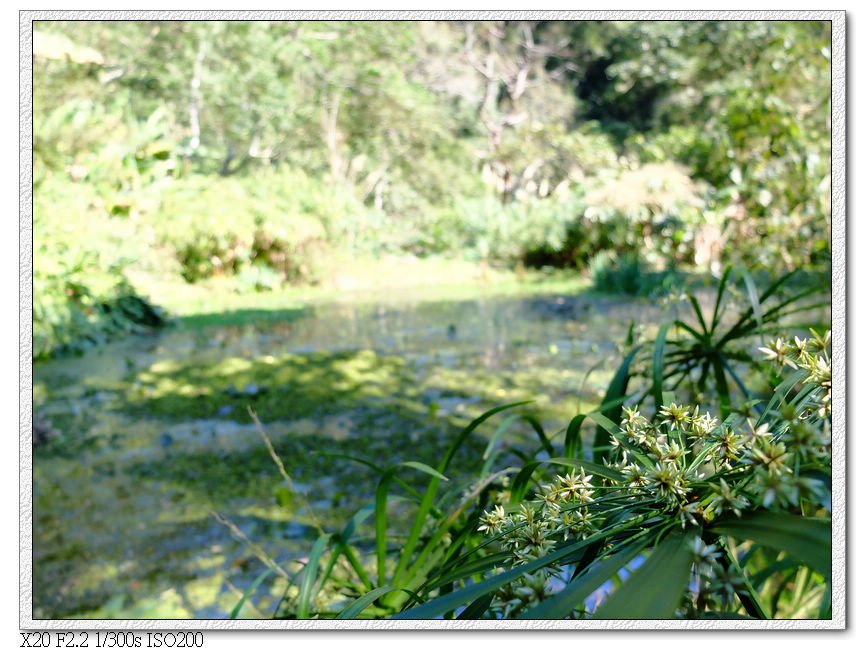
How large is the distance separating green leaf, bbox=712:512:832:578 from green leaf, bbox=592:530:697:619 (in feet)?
0.10

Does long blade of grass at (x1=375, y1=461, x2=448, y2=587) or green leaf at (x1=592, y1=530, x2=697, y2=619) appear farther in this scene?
long blade of grass at (x1=375, y1=461, x2=448, y2=587)

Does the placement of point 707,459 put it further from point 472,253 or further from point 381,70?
point 472,253

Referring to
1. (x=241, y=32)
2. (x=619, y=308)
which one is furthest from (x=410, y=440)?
(x=241, y=32)

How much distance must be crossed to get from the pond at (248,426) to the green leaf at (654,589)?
1.72 feet

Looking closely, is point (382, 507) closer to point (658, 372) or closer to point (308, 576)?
point (308, 576)

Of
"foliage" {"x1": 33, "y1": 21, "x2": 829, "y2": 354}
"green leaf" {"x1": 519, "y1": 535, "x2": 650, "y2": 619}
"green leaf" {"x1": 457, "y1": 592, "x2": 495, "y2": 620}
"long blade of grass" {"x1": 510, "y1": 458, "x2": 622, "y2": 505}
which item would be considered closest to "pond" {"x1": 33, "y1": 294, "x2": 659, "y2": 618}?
"long blade of grass" {"x1": 510, "y1": 458, "x2": 622, "y2": 505}

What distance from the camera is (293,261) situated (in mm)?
4895

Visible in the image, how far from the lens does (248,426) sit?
264 cm

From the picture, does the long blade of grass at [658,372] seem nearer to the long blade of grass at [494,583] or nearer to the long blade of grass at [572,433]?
the long blade of grass at [572,433]

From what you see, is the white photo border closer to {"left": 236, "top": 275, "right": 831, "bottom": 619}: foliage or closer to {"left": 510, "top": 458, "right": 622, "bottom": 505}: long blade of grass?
{"left": 510, "top": 458, "right": 622, "bottom": 505}: long blade of grass

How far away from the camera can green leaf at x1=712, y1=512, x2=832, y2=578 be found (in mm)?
335

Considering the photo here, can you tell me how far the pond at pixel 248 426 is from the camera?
1.70 meters

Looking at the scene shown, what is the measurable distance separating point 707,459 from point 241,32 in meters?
4.30

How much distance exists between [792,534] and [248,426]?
8.06 feet
